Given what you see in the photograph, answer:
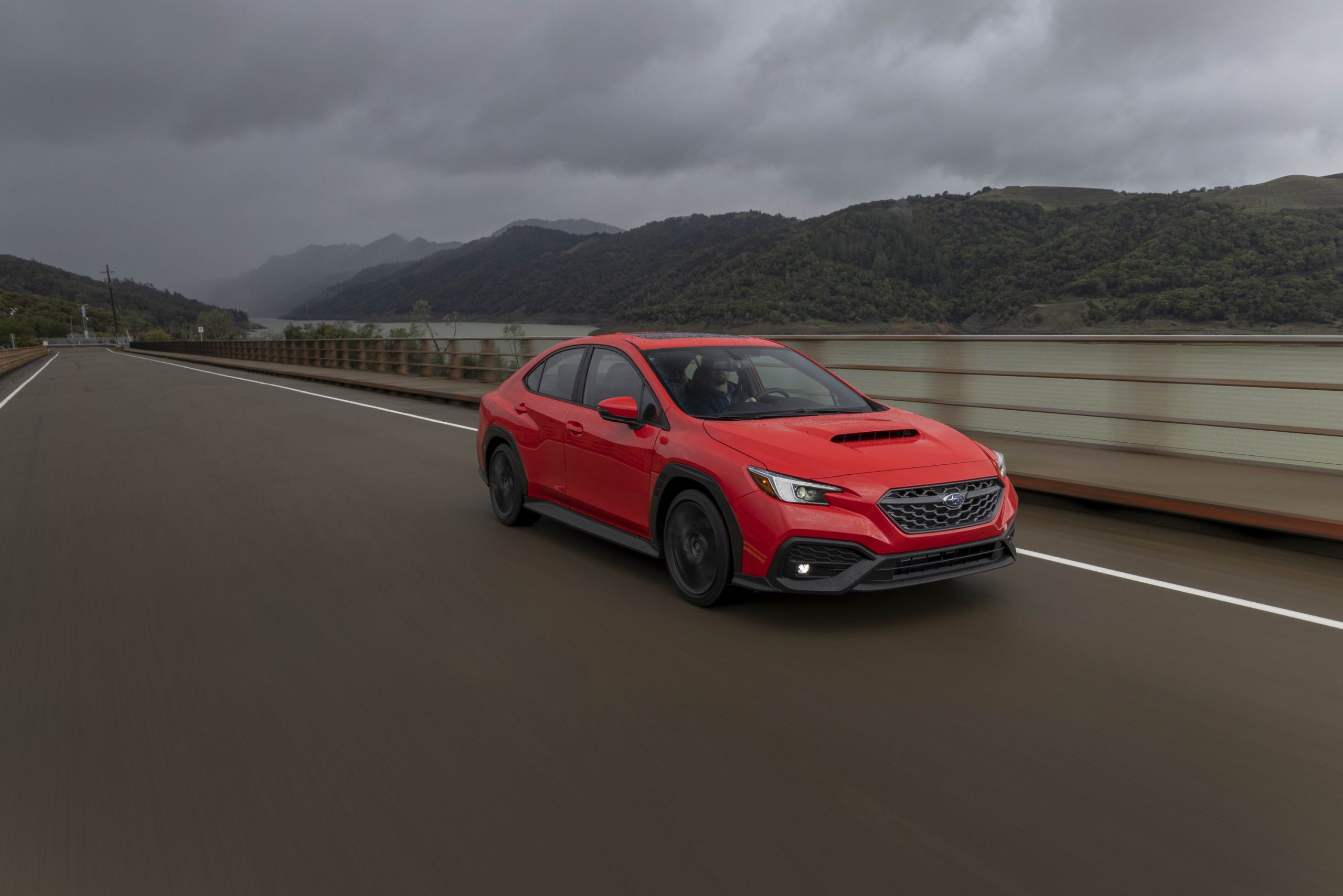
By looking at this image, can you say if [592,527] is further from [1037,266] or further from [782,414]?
[1037,266]

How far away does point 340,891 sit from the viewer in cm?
264

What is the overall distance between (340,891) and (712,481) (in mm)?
2905

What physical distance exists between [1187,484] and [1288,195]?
27.4 meters

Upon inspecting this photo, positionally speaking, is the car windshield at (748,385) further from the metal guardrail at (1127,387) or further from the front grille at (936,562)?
the metal guardrail at (1127,387)

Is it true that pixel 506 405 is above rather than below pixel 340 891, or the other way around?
above

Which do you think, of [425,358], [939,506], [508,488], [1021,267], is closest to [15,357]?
[425,358]

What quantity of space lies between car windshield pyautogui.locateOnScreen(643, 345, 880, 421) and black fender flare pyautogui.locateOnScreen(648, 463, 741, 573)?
41 centimetres

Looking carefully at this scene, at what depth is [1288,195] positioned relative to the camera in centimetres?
2938

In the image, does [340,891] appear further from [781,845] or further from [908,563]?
[908,563]

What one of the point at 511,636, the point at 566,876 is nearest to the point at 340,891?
the point at 566,876

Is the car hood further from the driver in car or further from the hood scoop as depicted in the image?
the driver in car

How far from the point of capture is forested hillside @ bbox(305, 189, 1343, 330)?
18656mm

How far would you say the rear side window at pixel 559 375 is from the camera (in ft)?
22.5

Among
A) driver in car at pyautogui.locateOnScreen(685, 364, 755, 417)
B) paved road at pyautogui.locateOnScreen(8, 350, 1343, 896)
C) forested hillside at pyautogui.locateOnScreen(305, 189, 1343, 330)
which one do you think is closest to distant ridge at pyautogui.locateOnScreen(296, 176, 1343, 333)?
forested hillside at pyautogui.locateOnScreen(305, 189, 1343, 330)
